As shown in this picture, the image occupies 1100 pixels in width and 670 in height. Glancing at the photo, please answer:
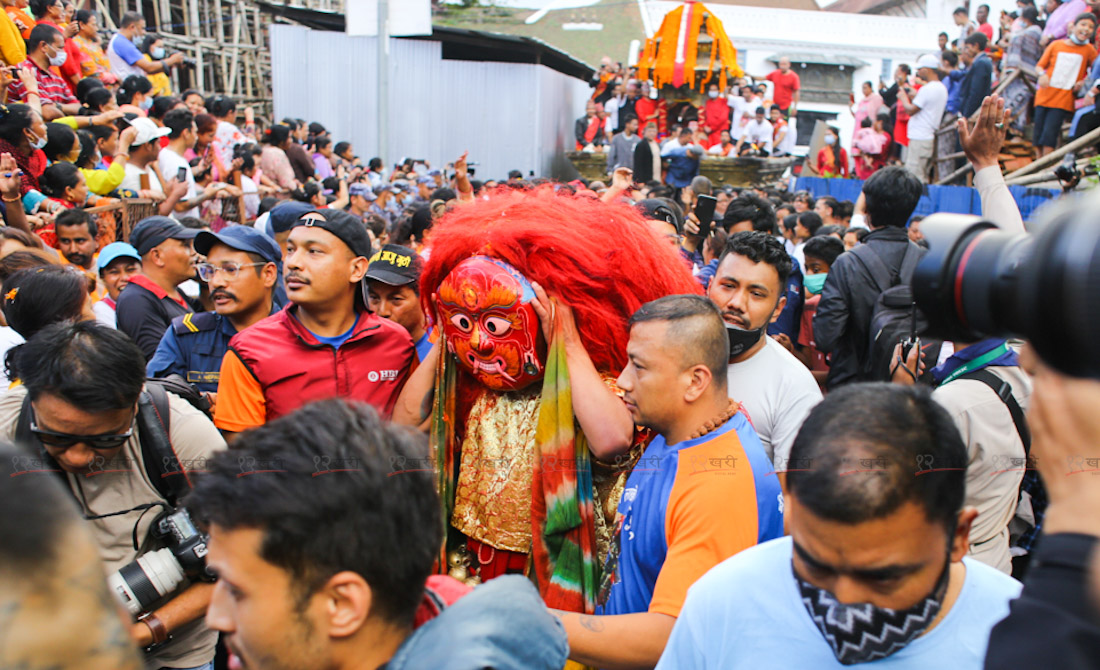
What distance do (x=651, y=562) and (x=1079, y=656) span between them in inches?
46.3

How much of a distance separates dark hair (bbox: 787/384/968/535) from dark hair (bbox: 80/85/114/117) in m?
8.17

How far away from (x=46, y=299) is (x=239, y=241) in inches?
31.9

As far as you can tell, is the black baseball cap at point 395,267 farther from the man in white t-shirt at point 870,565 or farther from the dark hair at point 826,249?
the dark hair at point 826,249

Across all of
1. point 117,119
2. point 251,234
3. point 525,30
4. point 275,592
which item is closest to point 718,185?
point 117,119

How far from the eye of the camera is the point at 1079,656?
0.95 meters

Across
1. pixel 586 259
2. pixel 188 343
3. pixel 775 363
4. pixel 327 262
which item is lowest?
pixel 188 343

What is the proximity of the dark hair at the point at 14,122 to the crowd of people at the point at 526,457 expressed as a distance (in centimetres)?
101

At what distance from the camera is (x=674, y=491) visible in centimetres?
200

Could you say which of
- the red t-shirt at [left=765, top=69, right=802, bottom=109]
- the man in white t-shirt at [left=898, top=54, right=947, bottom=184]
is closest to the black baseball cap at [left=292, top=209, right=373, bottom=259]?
the man in white t-shirt at [left=898, top=54, right=947, bottom=184]

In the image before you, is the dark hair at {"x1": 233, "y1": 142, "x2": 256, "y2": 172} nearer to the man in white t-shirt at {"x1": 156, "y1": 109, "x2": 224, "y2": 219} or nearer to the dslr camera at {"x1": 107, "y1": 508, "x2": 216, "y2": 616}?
the man in white t-shirt at {"x1": 156, "y1": 109, "x2": 224, "y2": 219}

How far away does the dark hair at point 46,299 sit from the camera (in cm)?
298

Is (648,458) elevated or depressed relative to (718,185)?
elevated

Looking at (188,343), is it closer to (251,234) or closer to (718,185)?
(251,234)

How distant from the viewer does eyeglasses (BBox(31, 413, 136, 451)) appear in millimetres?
2135
